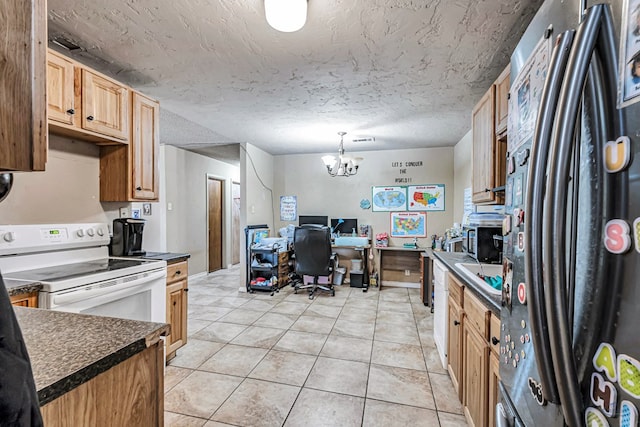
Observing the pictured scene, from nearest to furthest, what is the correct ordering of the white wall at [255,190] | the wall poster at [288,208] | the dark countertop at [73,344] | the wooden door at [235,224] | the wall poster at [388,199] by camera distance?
the dark countertop at [73,344] → the white wall at [255,190] → the wall poster at [388,199] → the wall poster at [288,208] → the wooden door at [235,224]

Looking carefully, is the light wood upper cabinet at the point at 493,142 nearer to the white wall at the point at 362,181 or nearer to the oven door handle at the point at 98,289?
the oven door handle at the point at 98,289

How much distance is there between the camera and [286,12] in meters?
1.46

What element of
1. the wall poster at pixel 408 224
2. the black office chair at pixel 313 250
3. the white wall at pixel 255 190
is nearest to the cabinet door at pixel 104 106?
the white wall at pixel 255 190

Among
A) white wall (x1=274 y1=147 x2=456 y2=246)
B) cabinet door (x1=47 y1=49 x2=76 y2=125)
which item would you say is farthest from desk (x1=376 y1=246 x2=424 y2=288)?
cabinet door (x1=47 y1=49 x2=76 y2=125)

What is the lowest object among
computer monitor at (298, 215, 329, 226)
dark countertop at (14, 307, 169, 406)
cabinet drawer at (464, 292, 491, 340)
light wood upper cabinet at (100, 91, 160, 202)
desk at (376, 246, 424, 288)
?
desk at (376, 246, 424, 288)

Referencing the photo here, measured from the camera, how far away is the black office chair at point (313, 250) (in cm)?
416

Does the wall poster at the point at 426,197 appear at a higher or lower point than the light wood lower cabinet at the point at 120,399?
higher

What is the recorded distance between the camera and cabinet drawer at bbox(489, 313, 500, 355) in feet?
4.01

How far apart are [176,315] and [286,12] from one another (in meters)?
2.40

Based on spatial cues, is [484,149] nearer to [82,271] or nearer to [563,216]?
[563,216]

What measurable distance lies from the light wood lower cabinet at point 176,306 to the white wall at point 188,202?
251cm

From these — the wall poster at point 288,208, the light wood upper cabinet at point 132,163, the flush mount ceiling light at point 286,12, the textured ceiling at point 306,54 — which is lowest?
the wall poster at point 288,208

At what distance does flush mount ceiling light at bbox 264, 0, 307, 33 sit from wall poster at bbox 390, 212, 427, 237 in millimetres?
3971

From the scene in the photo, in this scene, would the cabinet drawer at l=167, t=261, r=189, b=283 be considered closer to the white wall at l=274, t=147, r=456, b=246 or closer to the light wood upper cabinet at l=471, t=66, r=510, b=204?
the light wood upper cabinet at l=471, t=66, r=510, b=204
